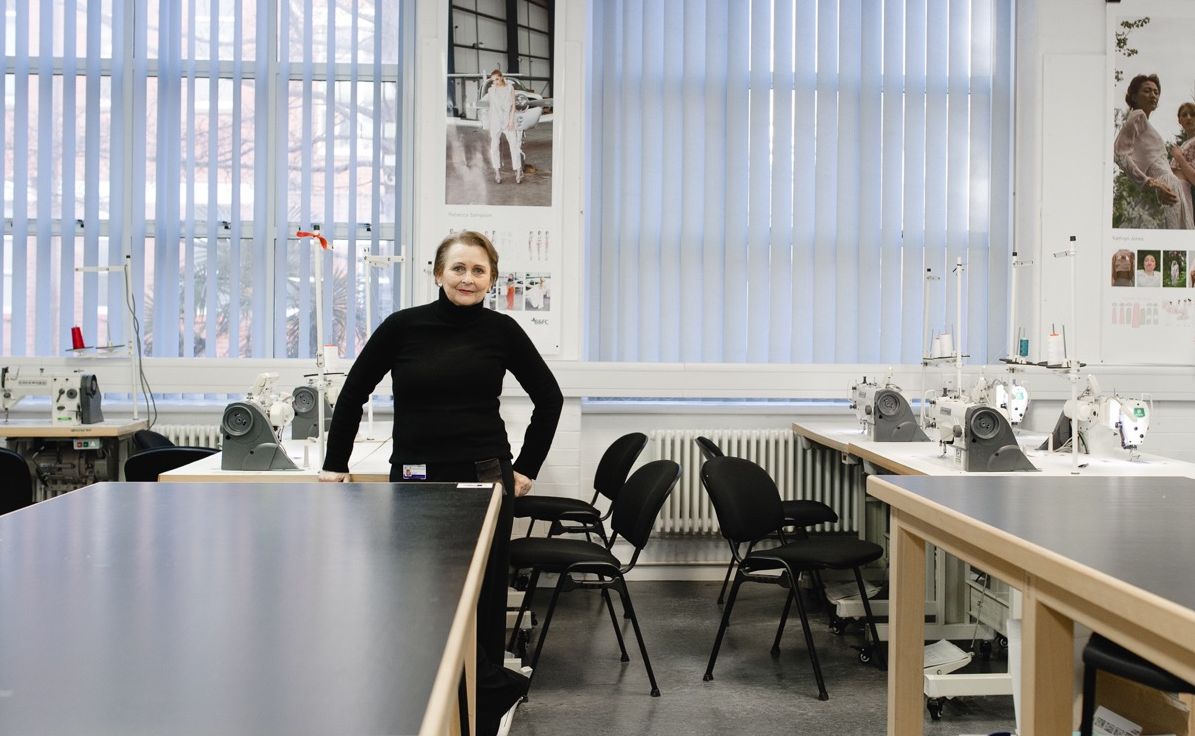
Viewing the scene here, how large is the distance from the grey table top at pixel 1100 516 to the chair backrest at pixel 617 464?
5.82ft

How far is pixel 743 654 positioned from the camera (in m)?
3.54

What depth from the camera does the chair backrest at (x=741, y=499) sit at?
327cm

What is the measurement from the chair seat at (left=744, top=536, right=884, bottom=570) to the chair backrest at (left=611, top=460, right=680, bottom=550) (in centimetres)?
39

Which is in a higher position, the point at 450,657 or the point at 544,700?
the point at 450,657

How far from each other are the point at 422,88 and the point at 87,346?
7.30ft

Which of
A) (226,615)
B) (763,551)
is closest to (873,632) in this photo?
(763,551)

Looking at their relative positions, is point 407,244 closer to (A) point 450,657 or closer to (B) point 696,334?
(B) point 696,334

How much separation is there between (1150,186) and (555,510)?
3.78 m

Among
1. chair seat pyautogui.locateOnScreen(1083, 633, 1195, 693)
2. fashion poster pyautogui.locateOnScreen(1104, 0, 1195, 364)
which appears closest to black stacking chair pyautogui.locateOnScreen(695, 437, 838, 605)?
chair seat pyautogui.locateOnScreen(1083, 633, 1195, 693)

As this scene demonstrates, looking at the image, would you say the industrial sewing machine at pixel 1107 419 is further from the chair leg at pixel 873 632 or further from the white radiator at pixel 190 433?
the white radiator at pixel 190 433

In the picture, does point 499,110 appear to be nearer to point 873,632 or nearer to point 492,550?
point 492,550

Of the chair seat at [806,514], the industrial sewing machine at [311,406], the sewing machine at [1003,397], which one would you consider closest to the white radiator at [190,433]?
A: the industrial sewing machine at [311,406]

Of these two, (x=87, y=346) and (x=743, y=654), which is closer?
(x=743, y=654)

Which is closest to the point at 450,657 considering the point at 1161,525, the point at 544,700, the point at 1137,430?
the point at 1161,525
